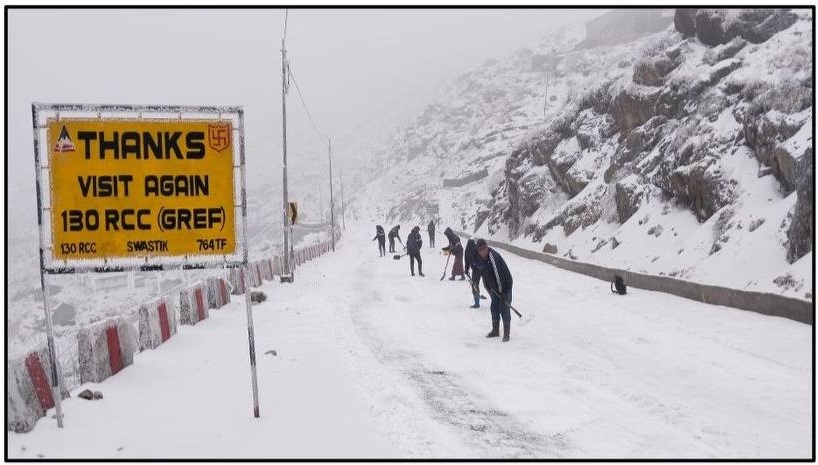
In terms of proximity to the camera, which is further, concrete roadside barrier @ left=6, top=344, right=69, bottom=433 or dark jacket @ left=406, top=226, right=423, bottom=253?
dark jacket @ left=406, top=226, right=423, bottom=253

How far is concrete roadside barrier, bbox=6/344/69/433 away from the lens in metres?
5.46

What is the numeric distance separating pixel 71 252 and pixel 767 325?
1032 cm

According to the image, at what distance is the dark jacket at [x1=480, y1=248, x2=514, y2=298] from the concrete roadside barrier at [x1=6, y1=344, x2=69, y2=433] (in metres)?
6.43

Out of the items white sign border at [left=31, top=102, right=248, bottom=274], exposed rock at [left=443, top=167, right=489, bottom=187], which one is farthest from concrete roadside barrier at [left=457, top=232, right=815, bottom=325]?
exposed rock at [left=443, top=167, right=489, bottom=187]

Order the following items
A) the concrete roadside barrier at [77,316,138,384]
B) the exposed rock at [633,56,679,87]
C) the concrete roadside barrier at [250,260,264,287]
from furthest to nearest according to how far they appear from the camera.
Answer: the exposed rock at [633,56,679,87] → the concrete roadside barrier at [250,260,264,287] → the concrete roadside barrier at [77,316,138,384]

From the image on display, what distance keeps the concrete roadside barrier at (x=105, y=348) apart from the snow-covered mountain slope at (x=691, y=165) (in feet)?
37.3

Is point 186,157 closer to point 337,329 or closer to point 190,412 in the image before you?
point 190,412

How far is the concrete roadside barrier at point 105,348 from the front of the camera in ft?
23.7

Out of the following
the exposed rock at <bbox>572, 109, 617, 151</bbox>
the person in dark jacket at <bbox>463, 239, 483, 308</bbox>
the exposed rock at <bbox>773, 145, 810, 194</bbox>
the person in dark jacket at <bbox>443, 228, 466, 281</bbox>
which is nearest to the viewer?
the person in dark jacket at <bbox>463, 239, 483, 308</bbox>

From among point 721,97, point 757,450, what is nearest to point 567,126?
point 721,97

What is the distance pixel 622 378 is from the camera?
24.5ft

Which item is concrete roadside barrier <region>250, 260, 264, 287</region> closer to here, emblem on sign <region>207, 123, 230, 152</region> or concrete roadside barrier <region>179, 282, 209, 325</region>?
concrete roadside barrier <region>179, 282, 209, 325</region>

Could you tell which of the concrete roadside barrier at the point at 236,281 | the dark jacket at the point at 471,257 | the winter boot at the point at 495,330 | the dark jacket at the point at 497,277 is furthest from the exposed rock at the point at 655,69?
the winter boot at the point at 495,330

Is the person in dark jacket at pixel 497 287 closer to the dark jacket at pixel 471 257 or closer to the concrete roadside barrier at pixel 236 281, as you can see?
the dark jacket at pixel 471 257
